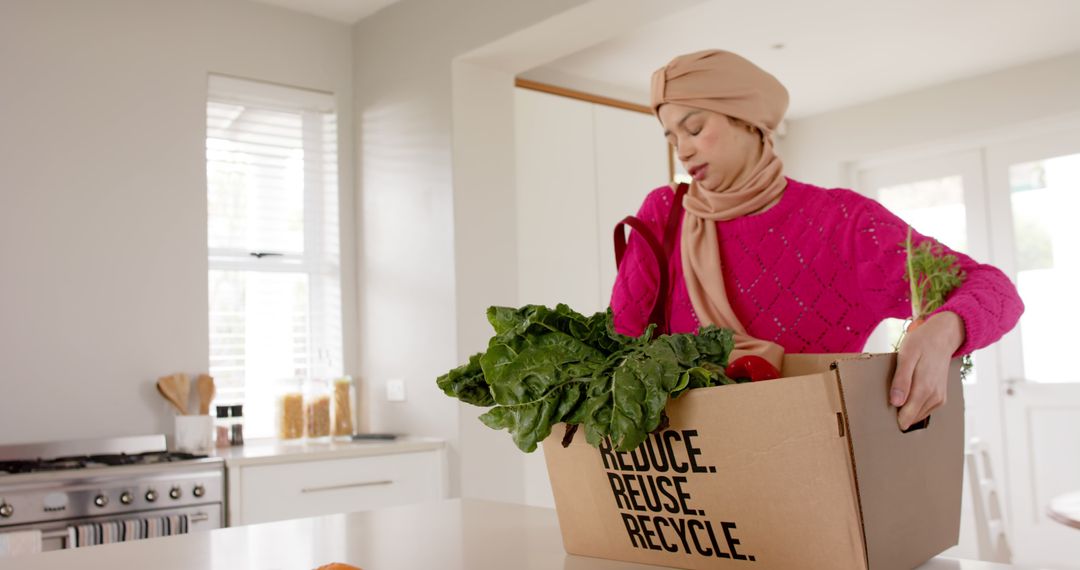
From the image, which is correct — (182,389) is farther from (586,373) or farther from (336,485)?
(586,373)

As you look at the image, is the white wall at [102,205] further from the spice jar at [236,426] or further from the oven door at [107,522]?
the oven door at [107,522]

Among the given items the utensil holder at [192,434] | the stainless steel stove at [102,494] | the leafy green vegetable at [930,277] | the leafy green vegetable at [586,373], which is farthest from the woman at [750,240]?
the utensil holder at [192,434]

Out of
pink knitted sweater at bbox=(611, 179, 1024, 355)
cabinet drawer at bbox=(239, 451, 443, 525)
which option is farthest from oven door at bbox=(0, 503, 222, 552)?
pink knitted sweater at bbox=(611, 179, 1024, 355)

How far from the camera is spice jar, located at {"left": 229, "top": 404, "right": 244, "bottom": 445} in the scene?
137 inches

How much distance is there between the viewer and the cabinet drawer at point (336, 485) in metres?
3.04

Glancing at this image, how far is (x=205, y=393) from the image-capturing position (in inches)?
134

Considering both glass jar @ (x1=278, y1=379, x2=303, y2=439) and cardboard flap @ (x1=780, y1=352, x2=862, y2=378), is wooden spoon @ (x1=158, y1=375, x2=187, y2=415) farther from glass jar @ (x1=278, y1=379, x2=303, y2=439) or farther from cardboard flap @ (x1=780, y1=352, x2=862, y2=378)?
cardboard flap @ (x1=780, y1=352, x2=862, y2=378)

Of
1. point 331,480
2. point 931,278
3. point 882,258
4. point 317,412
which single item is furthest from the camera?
point 317,412

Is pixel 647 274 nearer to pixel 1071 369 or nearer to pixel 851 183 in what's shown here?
pixel 1071 369

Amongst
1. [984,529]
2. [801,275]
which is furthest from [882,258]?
[984,529]

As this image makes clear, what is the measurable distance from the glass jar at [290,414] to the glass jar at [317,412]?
0.04 meters

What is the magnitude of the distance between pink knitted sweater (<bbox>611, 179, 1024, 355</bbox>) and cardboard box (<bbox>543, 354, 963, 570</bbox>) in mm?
451

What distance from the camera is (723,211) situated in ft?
5.08

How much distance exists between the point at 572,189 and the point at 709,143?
2.65 metres
